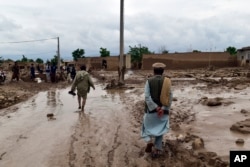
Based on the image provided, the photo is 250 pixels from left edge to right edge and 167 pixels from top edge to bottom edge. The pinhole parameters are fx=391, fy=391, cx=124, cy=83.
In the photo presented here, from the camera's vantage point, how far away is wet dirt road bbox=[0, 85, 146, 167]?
696 centimetres

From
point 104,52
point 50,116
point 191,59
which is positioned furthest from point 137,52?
point 50,116

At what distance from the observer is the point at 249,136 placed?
27.0 ft

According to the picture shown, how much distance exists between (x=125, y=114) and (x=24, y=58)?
72106mm

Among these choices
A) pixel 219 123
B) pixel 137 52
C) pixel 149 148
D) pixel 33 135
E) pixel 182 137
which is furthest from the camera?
pixel 137 52

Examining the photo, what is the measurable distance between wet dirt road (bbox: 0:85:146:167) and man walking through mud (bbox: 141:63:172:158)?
524 millimetres

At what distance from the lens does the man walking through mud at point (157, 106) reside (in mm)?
6836

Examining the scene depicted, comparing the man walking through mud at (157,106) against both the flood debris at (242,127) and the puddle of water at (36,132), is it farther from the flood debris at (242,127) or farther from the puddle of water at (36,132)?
the flood debris at (242,127)

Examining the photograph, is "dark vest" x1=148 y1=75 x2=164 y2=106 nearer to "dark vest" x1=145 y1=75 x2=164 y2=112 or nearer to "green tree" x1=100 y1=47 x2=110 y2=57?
"dark vest" x1=145 y1=75 x2=164 y2=112

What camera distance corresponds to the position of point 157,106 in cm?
682

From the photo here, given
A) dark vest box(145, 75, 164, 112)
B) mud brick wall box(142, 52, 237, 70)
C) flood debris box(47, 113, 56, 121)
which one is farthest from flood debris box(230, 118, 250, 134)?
mud brick wall box(142, 52, 237, 70)

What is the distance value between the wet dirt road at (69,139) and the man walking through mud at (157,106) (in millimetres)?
524

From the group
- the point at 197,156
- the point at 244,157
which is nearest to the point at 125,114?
the point at 197,156

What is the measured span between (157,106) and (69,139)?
2742 millimetres

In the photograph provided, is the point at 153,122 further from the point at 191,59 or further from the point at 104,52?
the point at 104,52
